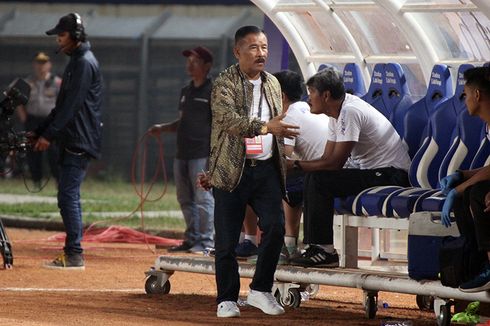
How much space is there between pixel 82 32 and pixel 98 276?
232cm

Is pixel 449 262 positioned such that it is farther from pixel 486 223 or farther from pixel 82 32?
pixel 82 32

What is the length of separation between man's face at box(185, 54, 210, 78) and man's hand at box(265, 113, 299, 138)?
6.65 metres

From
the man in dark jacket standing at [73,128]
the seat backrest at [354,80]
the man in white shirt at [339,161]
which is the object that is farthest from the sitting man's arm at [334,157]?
the man in dark jacket standing at [73,128]

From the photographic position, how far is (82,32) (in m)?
14.6

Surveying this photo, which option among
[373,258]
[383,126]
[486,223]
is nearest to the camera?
[486,223]

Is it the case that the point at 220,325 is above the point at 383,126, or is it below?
below

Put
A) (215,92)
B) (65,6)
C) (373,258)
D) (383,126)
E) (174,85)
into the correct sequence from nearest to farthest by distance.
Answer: (215,92)
(383,126)
(373,258)
(174,85)
(65,6)

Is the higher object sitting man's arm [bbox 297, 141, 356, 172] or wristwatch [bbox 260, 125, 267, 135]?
wristwatch [bbox 260, 125, 267, 135]

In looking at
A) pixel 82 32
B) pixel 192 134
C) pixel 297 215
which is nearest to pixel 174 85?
pixel 192 134

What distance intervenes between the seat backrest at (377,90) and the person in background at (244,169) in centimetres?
247

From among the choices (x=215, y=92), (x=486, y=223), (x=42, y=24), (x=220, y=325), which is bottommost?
A: (x=220, y=325)

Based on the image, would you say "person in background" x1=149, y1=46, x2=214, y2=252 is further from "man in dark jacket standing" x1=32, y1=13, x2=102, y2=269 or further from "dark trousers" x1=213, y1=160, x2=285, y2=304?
"dark trousers" x1=213, y1=160, x2=285, y2=304

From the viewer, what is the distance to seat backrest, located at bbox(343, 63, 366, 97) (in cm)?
1384

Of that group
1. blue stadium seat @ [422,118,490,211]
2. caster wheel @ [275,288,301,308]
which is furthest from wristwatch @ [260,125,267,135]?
caster wheel @ [275,288,301,308]
